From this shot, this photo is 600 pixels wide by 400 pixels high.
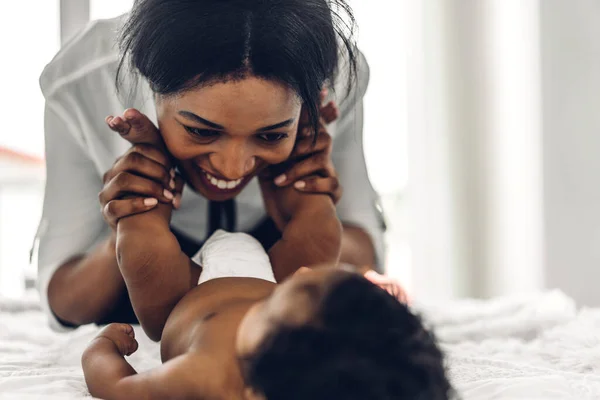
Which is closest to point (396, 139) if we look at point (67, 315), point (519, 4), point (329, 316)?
point (519, 4)

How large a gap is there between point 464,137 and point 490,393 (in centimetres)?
159

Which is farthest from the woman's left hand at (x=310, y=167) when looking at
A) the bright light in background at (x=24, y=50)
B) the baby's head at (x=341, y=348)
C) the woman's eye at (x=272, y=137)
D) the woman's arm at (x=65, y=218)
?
the bright light in background at (x=24, y=50)

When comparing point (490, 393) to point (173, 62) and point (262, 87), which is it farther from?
Result: point (173, 62)

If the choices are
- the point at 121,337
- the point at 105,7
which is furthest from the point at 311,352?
the point at 105,7

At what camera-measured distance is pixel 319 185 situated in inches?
42.6

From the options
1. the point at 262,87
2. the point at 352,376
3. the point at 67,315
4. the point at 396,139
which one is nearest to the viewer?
the point at 352,376

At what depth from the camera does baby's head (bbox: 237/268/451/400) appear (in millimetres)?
590

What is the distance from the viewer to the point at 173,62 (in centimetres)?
92

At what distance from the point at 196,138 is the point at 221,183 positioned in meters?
0.12

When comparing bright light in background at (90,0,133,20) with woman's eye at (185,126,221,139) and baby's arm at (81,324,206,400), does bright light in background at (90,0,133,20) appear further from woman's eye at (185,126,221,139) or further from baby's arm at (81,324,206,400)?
baby's arm at (81,324,206,400)

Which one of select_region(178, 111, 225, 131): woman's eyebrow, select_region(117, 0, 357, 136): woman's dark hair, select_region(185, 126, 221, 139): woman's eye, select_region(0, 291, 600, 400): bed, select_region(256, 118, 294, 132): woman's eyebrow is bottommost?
select_region(0, 291, 600, 400): bed

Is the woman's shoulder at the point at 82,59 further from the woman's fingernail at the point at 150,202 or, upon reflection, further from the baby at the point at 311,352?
the baby at the point at 311,352

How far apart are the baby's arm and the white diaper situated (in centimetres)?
13

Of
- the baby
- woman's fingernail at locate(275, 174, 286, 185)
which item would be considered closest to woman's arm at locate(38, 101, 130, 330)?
woman's fingernail at locate(275, 174, 286, 185)
